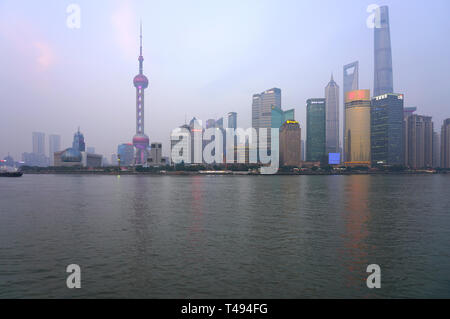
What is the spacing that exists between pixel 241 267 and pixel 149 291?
24.8 ft

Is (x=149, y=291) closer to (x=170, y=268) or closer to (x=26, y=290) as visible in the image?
(x=170, y=268)

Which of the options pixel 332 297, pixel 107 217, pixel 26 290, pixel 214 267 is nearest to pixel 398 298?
pixel 332 297

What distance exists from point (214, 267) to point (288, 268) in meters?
5.76

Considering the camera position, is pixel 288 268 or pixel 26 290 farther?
pixel 288 268

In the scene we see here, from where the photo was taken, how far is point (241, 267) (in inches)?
947

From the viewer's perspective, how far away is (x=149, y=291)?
1969 cm

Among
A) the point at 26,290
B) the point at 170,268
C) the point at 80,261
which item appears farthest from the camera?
→ the point at 80,261

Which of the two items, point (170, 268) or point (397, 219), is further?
point (397, 219)

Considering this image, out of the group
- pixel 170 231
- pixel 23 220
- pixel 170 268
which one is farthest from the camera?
pixel 23 220
